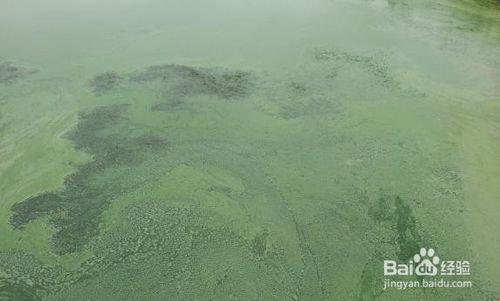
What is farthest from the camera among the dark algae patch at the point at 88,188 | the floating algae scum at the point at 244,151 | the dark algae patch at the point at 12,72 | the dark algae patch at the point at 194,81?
the dark algae patch at the point at 12,72

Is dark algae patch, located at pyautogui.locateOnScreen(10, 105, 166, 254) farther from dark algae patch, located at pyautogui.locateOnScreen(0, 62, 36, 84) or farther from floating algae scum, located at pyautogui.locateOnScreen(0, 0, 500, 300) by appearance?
dark algae patch, located at pyautogui.locateOnScreen(0, 62, 36, 84)

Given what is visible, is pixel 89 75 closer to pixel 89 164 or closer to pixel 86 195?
pixel 89 164

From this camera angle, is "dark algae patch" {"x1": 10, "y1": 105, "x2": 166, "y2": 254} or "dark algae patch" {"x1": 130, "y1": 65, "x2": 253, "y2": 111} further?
"dark algae patch" {"x1": 130, "y1": 65, "x2": 253, "y2": 111}

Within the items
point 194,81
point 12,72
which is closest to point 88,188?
point 194,81

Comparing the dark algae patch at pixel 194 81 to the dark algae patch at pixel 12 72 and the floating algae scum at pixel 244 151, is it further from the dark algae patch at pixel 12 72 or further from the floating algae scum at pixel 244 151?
the dark algae patch at pixel 12 72

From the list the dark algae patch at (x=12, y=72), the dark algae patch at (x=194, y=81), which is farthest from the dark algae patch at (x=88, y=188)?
the dark algae patch at (x=12, y=72)

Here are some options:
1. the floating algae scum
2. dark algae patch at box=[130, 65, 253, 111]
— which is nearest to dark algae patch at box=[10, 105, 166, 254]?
the floating algae scum
